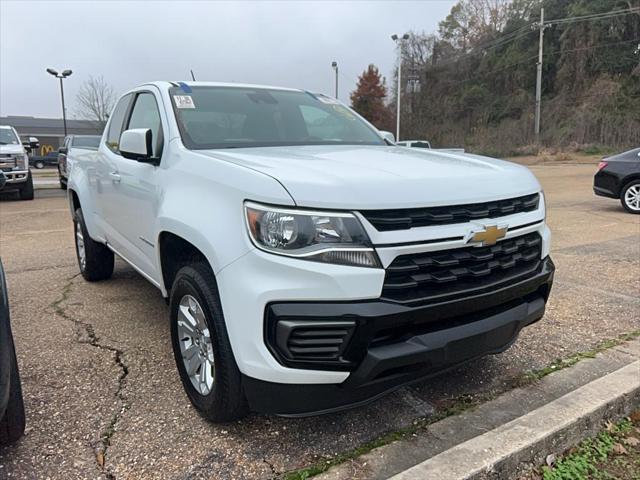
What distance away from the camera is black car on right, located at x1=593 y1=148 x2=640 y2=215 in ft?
31.7

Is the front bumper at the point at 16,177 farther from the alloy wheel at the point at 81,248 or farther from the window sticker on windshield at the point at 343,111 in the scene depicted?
the window sticker on windshield at the point at 343,111

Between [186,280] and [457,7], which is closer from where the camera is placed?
[186,280]

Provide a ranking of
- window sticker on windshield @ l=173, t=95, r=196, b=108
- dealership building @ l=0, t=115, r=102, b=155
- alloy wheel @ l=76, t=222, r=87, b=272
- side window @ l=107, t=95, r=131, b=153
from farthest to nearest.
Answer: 1. dealership building @ l=0, t=115, r=102, b=155
2. alloy wheel @ l=76, t=222, r=87, b=272
3. side window @ l=107, t=95, r=131, b=153
4. window sticker on windshield @ l=173, t=95, r=196, b=108

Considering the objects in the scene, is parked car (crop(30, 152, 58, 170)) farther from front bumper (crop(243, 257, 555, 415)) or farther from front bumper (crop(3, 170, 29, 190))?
front bumper (crop(243, 257, 555, 415))

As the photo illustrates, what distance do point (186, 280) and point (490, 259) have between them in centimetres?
142

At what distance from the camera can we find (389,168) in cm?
246

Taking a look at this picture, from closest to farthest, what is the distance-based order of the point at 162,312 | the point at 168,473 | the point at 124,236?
1. the point at 168,473
2. the point at 124,236
3. the point at 162,312

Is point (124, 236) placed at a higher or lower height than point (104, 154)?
lower

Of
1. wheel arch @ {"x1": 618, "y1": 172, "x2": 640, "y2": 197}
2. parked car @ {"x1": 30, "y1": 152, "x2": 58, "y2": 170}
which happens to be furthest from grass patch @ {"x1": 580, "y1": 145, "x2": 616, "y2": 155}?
parked car @ {"x1": 30, "y1": 152, "x2": 58, "y2": 170}

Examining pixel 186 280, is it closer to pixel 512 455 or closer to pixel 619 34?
pixel 512 455

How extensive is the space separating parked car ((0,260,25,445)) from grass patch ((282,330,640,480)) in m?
1.16

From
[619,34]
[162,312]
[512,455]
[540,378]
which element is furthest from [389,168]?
[619,34]

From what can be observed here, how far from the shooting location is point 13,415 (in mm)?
2326

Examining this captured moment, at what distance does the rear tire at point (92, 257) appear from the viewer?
5.07 metres
